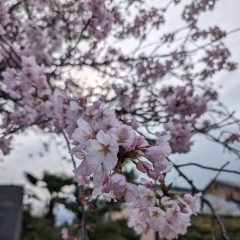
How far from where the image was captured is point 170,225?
1246 mm

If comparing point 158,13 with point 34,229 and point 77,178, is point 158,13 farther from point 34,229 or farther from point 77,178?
point 34,229

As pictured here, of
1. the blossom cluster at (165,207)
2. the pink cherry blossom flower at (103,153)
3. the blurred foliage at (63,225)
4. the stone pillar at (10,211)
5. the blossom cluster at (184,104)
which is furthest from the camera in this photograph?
the blurred foliage at (63,225)

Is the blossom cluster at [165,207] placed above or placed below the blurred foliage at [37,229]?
below

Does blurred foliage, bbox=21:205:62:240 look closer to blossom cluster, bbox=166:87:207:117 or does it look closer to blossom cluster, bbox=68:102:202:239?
blossom cluster, bbox=166:87:207:117

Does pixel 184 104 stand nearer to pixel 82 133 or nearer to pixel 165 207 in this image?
pixel 165 207

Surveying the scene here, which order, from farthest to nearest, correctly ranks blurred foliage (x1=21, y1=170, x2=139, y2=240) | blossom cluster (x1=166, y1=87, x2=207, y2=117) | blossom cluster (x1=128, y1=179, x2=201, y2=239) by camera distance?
blurred foliage (x1=21, y1=170, x2=139, y2=240), blossom cluster (x1=166, y1=87, x2=207, y2=117), blossom cluster (x1=128, y1=179, x2=201, y2=239)

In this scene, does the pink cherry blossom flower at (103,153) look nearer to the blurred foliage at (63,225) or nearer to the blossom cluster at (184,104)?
the blossom cluster at (184,104)

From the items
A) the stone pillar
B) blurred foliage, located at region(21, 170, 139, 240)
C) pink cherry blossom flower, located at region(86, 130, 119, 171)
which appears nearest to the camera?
pink cherry blossom flower, located at region(86, 130, 119, 171)

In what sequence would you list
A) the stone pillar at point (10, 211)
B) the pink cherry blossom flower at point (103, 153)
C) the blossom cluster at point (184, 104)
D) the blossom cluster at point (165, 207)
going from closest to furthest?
the pink cherry blossom flower at point (103, 153), the blossom cluster at point (165, 207), the blossom cluster at point (184, 104), the stone pillar at point (10, 211)

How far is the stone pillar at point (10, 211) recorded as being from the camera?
13.8 feet

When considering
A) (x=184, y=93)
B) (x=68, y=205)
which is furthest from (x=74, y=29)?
(x=68, y=205)

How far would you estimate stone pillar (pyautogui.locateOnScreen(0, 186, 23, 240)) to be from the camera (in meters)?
4.19

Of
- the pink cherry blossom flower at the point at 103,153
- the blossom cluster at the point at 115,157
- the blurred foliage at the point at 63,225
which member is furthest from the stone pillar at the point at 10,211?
the pink cherry blossom flower at the point at 103,153

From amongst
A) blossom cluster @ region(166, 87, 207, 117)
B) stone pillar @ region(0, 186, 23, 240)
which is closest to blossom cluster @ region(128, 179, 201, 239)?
blossom cluster @ region(166, 87, 207, 117)
